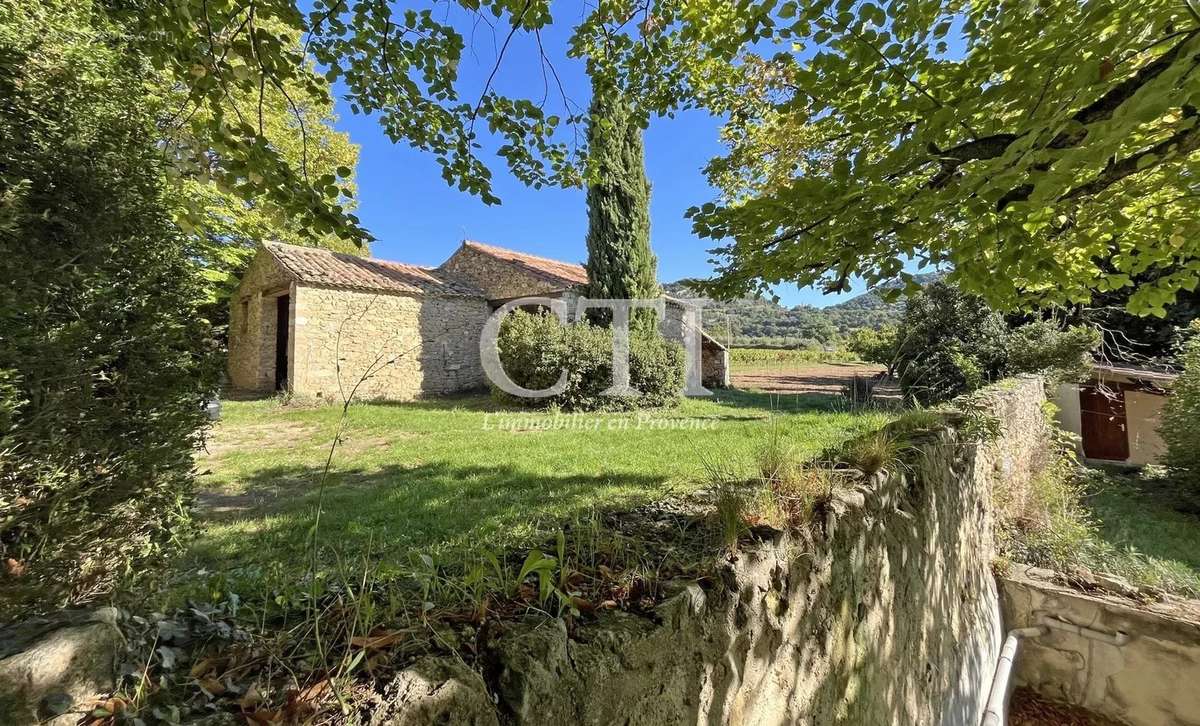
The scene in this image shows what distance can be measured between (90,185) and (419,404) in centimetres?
994

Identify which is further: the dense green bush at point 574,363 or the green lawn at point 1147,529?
the dense green bush at point 574,363

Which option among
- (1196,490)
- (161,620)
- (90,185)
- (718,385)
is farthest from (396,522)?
(718,385)

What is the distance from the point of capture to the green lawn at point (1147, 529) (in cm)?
454

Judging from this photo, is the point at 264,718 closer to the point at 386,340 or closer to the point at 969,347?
the point at 386,340

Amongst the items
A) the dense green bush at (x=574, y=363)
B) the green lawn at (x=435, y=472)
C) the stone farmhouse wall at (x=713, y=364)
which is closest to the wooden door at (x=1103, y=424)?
the green lawn at (x=435, y=472)

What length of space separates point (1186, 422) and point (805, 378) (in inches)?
555

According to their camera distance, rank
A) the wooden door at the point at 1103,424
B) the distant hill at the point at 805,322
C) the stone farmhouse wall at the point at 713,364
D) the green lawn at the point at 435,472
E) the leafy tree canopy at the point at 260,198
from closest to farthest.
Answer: the leafy tree canopy at the point at 260,198 → the green lawn at the point at 435,472 → the wooden door at the point at 1103,424 → the stone farmhouse wall at the point at 713,364 → the distant hill at the point at 805,322

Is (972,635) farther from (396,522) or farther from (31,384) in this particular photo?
(31,384)

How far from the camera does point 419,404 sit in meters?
11.8

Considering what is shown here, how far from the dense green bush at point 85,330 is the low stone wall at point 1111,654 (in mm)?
7083

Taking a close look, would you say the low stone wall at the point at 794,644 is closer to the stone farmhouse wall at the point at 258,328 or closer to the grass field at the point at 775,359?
the stone farmhouse wall at the point at 258,328

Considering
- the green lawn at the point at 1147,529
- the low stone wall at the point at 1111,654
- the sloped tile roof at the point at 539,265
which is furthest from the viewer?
the sloped tile roof at the point at 539,265

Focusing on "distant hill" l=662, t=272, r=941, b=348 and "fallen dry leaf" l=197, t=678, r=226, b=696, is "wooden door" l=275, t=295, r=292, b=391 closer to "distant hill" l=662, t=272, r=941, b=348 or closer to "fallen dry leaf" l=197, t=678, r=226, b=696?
"fallen dry leaf" l=197, t=678, r=226, b=696

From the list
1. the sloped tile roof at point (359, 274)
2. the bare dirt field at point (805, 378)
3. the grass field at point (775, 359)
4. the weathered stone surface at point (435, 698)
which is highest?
the sloped tile roof at point (359, 274)
